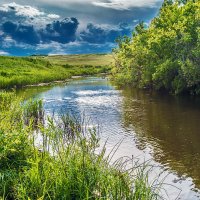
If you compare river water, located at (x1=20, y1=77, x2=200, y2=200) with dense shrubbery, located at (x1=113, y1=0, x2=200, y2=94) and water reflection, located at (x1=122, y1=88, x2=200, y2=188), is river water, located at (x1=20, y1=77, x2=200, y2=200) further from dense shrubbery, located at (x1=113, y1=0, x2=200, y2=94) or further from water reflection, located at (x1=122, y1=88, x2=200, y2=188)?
dense shrubbery, located at (x1=113, y1=0, x2=200, y2=94)

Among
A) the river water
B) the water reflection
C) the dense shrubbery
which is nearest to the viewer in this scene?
the river water

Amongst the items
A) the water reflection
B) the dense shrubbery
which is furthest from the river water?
the dense shrubbery

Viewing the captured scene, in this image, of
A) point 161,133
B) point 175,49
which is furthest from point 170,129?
point 175,49

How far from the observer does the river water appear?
14962 mm

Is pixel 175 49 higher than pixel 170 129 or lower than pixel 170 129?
higher

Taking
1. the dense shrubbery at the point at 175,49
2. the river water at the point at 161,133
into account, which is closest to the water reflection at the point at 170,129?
the river water at the point at 161,133

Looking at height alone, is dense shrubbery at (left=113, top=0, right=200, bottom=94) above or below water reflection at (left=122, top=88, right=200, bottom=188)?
above

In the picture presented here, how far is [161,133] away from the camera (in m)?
23.8

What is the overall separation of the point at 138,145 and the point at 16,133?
10296 mm

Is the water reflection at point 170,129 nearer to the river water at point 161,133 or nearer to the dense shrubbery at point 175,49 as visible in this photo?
the river water at point 161,133

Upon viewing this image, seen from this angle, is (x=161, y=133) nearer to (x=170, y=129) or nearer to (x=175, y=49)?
(x=170, y=129)

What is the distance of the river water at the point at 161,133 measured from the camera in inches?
589

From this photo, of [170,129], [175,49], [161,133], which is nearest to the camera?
[161,133]

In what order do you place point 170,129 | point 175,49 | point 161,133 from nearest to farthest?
1. point 161,133
2. point 170,129
3. point 175,49
